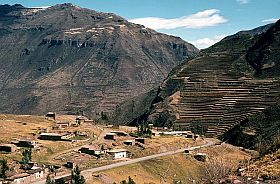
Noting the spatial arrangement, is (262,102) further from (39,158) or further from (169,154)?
(39,158)

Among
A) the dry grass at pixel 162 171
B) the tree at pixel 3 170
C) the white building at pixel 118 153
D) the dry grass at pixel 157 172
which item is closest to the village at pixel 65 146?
the white building at pixel 118 153

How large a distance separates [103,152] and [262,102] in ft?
251

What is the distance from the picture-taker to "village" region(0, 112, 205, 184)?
90.9 m

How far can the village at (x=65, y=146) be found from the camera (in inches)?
3580

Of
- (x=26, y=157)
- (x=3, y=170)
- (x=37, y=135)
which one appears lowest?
(x=3, y=170)

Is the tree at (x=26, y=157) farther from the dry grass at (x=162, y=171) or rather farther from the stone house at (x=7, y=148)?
the dry grass at (x=162, y=171)

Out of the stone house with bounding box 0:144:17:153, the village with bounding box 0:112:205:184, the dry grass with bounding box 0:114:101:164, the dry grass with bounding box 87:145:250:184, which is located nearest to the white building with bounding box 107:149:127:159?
the village with bounding box 0:112:205:184

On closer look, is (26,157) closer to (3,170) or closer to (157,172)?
(3,170)

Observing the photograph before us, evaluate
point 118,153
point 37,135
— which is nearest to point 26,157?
point 118,153

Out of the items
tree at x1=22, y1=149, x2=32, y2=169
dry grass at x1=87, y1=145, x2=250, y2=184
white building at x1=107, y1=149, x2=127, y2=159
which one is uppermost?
tree at x1=22, y1=149, x2=32, y2=169

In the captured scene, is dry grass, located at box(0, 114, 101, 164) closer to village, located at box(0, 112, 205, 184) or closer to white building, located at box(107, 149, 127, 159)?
village, located at box(0, 112, 205, 184)

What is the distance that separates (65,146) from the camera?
370 ft

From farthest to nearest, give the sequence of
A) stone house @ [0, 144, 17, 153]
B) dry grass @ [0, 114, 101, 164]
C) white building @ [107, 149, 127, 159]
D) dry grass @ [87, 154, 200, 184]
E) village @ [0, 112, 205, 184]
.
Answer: white building @ [107, 149, 127, 159], stone house @ [0, 144, 17, 153], dry grass @ [0, 114, 101, 164], village @ [0, 112, 205, 184], dry grass @ [87, 154, 200, 184]

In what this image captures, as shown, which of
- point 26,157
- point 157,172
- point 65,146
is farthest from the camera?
point 65,146
